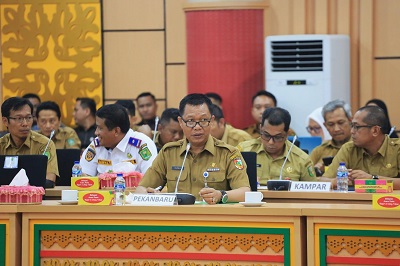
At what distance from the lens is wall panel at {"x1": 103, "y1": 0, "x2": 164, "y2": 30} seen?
970 centimetres

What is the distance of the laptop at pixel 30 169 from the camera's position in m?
5.32

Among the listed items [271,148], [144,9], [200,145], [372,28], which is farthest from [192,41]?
[200,145]

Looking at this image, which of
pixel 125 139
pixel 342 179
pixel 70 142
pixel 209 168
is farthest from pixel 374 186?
pixel 70 142

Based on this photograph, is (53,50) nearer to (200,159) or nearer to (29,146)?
(29,146)

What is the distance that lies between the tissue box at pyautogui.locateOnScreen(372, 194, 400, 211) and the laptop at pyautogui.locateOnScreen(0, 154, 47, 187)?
6.68 feet

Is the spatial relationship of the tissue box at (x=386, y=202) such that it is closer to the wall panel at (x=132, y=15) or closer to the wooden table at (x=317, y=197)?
the wooden table at (x=317, y=197)

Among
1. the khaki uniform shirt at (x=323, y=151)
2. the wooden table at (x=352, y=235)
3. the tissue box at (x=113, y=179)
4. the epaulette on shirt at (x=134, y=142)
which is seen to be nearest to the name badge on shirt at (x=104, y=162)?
the epaulette on shirt at (x=134, y=142)

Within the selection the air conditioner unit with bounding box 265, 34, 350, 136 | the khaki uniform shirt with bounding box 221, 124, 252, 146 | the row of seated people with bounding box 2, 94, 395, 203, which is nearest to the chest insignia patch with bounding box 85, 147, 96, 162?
the row of seated people with bounding box 2, 94, 395, 203

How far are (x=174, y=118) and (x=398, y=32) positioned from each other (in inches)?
113

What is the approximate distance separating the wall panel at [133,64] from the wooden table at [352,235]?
5.59 meters

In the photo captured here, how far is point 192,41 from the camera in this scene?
29.7ft

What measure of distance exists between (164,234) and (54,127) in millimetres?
4170

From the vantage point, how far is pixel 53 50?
32.3 ft

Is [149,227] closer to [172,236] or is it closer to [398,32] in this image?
[172,236]
